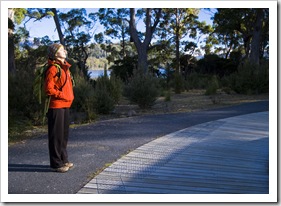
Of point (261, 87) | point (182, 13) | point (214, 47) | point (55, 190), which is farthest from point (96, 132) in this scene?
point (214, 47)

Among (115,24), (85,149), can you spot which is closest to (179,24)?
(115,24)

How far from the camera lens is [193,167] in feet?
16.5

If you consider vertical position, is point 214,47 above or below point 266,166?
above

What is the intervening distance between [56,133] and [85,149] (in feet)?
4.60

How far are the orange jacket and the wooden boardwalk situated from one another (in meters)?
1.12

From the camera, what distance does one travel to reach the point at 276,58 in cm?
532

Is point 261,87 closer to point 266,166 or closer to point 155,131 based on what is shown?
point 155,131

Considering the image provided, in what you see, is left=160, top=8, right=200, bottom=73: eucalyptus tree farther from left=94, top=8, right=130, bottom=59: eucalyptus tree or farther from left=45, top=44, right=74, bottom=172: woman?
left=45, top=44, right=74, bottom=172: woman

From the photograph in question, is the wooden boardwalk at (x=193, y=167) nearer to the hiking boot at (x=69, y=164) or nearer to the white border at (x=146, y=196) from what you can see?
the white border at (x=146, y=196)

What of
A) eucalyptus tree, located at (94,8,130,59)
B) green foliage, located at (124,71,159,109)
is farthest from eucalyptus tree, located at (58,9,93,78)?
green foliage, located at (124,71,159,109)

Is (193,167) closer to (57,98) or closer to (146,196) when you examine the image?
(146,196)

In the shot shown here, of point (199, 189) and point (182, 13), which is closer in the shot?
point (199, 189)

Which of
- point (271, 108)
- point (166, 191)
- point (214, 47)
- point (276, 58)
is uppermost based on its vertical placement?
point (214, 47)

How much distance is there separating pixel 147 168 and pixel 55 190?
4.46 feet
